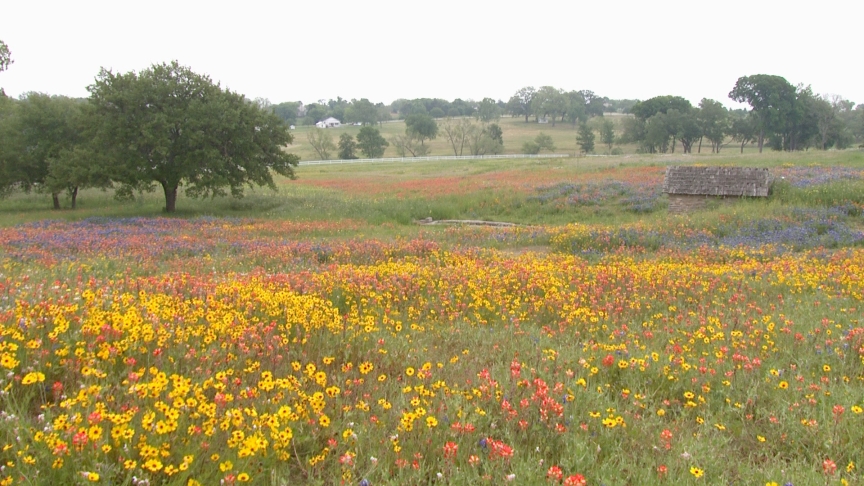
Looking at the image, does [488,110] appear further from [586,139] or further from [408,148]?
[586,139]

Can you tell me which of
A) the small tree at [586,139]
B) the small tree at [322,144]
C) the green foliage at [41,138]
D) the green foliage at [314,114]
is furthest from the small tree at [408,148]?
the green foliage at [314,114]

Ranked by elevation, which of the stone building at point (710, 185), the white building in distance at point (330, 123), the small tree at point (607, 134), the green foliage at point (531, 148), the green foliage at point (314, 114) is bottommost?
the stone building at point (710, 185)

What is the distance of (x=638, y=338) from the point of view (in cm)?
689

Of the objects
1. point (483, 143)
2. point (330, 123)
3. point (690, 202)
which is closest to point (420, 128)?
point (483, 143)

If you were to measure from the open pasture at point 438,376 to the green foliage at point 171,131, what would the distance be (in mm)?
16957

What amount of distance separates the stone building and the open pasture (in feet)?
43.8

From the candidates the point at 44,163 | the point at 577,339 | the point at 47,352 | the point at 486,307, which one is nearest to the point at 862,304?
the point at 577,339

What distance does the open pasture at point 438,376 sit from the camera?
3.40 m

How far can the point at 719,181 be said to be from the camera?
24672 mm

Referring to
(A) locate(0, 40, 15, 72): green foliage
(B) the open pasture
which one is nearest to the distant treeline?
(A) locate(0, 40, 15, 72): green foliage

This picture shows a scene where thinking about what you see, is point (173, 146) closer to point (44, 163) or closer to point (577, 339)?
point (44, 163)

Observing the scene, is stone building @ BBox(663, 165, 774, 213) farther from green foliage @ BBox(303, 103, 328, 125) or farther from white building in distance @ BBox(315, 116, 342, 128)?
green foliage @ BBox(303, 103, 328, 125)

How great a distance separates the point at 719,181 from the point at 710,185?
47cm

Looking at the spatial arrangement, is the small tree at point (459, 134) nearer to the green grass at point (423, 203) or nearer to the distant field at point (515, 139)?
the distant field at point (515, 139)
